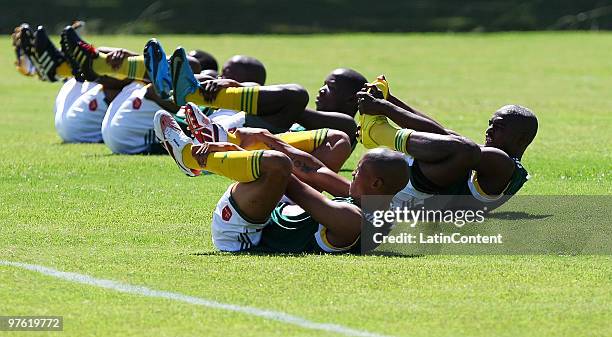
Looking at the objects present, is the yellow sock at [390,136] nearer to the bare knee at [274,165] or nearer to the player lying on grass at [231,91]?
the bare knee at [274,165]

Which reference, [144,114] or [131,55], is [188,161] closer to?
[131,55]

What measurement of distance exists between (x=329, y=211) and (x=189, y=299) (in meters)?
1.57

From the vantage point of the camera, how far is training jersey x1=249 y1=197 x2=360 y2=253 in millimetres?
9133

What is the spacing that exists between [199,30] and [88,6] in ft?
16.2

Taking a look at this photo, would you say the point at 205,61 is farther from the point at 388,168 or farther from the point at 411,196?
the point at 388,168

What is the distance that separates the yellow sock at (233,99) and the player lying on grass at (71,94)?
4.91 meters

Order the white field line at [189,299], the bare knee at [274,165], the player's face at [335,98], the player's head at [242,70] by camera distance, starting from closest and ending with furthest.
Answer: the white field line at [189,299] < the bare knee at [274,165] < the player's face at [335,98] < the player's head at [242,70]

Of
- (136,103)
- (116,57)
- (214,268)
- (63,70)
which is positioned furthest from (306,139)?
(63,70)

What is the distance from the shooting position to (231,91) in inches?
448

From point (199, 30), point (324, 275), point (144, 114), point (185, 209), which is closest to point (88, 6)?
point (199, 30)

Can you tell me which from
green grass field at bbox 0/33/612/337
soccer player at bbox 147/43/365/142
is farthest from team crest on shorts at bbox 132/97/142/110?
soccer player at bbox 147/43/365/142

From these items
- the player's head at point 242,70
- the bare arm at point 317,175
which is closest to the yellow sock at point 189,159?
the bare arm at point 317,175

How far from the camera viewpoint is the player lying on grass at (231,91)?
1130 cm

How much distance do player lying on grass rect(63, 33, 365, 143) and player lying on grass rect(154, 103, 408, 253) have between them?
181 centimetres
